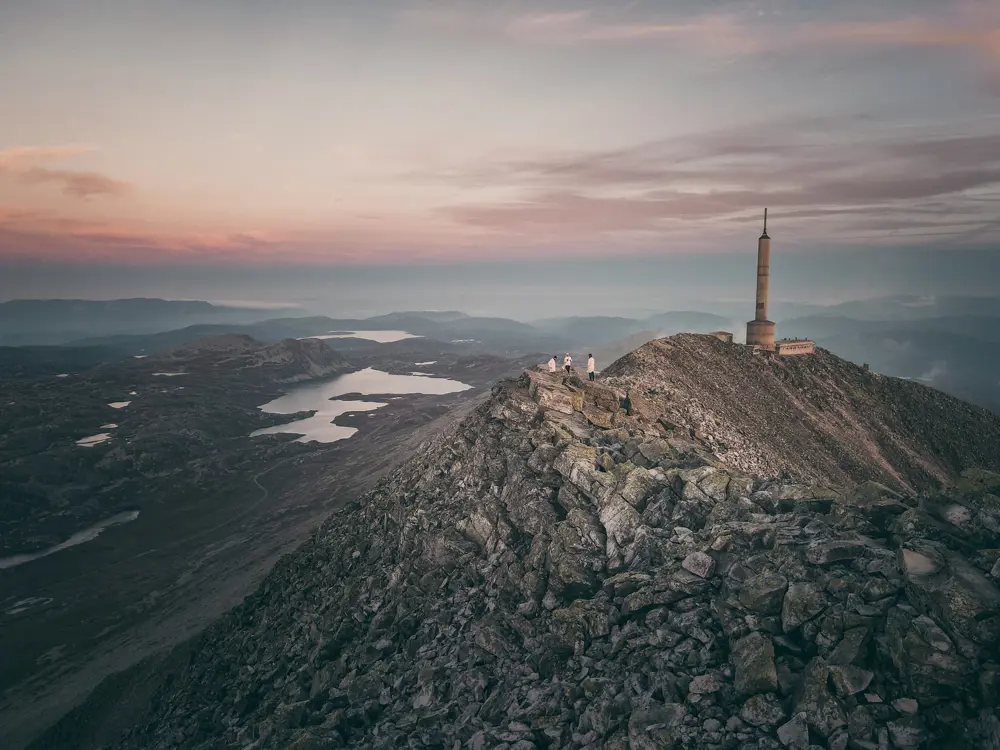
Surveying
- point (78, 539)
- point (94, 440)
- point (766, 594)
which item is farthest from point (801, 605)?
point (94, 440)

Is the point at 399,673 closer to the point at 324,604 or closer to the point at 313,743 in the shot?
the point at 313,743

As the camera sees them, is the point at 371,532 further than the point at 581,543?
Yes

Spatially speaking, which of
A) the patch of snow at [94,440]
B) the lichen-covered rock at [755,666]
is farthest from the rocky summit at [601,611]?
the patch of snow at [94,440]

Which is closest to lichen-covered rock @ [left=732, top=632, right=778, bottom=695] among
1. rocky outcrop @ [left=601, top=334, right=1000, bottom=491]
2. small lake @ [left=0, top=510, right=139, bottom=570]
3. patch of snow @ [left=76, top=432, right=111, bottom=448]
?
rocky outcrop @ [left=601, top=334, right=1000, bottom=491]

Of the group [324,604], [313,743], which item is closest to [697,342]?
[324,604]

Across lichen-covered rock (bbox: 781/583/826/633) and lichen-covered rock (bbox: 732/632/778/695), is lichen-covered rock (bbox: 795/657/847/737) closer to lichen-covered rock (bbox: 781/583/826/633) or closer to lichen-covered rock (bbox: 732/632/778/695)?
lichen-covered rock (bbox: 732/632/778/695)
